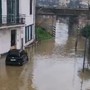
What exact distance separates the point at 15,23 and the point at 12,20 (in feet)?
1.43

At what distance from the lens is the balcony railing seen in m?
35.3

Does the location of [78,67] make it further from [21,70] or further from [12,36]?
[12,36]

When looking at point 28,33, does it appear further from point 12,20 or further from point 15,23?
point 12,20

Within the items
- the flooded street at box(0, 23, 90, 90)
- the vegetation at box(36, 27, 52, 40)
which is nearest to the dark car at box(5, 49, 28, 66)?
the flooded street at box(0, 23, 90, 90)

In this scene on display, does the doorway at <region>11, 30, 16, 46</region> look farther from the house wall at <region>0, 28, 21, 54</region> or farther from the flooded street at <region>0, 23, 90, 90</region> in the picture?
the flooded street at <region>0, 23, 90, 90</region>

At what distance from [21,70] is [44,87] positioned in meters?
5.91

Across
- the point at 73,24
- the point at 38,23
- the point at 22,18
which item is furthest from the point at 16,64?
the point at 73,24

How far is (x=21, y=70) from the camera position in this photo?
29.1 m

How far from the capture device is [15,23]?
3775 cm

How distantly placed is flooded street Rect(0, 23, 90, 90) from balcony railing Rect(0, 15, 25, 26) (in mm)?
Result: 3497

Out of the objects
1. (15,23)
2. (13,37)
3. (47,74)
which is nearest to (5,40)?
(15,23)

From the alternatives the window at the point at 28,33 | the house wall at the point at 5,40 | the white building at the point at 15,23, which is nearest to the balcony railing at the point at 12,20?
the white building at the point at 15,23

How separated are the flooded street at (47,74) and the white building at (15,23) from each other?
228 centimetres

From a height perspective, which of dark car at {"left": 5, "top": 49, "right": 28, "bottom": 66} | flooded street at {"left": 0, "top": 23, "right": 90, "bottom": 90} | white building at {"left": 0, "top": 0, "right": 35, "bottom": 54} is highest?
white building at {"left": 0, "top": 0, "right": 35, "bottom": 54}
